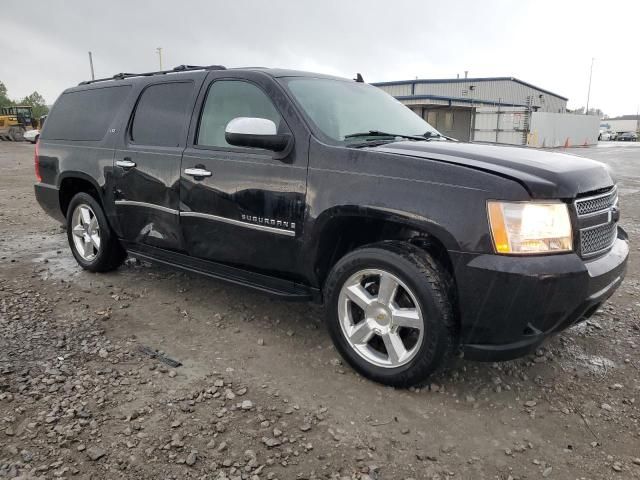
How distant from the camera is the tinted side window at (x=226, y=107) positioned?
136 inches

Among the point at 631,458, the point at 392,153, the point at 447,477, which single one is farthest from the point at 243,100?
the point at 631,458

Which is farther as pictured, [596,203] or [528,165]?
[596,203]

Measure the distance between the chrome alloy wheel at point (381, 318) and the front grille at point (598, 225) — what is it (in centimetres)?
95

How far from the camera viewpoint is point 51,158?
5102 millimetres

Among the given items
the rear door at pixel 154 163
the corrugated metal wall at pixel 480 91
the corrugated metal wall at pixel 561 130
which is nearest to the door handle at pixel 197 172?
the rear door at pixel 154 163

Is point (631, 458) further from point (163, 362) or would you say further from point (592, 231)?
point (163, 362)

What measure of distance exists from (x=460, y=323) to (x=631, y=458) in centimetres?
98

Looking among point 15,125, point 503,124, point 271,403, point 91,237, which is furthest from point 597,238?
point 15,125

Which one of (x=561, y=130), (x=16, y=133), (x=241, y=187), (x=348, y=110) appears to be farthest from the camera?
(x=561, y=130)

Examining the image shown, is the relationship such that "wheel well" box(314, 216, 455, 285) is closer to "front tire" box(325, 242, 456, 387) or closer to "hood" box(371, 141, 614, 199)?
"front tire" box(325, 242, 456, 387)

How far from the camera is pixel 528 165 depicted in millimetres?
2668

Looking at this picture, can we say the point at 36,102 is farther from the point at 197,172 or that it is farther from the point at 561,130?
the point at 197,172

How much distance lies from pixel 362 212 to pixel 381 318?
63cm

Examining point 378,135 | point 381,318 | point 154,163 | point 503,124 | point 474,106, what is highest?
point 474,106
